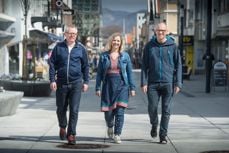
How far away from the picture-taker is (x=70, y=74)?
10977 mm

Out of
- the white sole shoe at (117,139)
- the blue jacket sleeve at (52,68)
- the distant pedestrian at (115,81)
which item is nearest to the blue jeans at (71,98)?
the blue jacket sleeve at (52,68)

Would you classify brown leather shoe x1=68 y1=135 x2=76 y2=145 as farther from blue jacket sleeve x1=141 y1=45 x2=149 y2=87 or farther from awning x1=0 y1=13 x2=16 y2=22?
awning x1=0 y1=13 x2=16 y2=22

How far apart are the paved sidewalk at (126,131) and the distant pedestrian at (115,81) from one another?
48 centimetres

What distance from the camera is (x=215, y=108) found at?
1867cm

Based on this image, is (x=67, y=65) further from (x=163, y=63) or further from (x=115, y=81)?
(x=163, y=63)

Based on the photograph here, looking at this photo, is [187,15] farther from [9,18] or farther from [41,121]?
[41,121]

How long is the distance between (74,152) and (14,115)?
243 inches

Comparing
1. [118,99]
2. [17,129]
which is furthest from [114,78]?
[17,129]

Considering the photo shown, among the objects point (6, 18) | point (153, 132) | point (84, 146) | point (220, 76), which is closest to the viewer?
point (84, 146)

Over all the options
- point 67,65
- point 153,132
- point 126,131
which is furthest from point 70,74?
point 126,131

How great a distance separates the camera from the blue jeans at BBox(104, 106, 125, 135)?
11203 mm

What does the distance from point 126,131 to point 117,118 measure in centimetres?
184

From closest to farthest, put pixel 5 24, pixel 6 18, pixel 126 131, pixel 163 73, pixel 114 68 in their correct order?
pixel 163 73 < pixel 114 68 < pixel 126 131 < pixel 6 18 < pixel 5 24

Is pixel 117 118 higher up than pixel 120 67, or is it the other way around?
pixel 120 67
